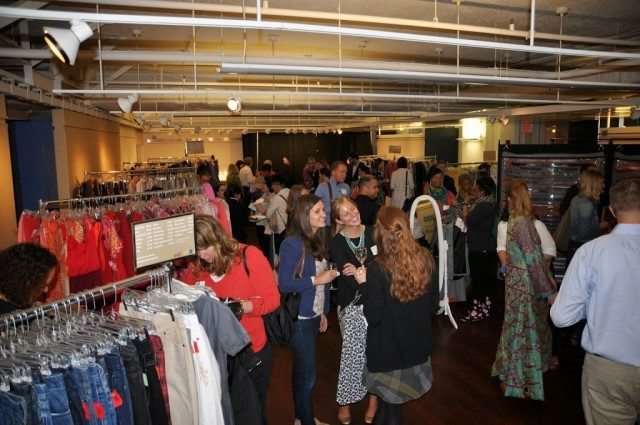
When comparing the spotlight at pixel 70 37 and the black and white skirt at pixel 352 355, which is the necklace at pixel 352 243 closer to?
the black and white skirt at pixel 352 355

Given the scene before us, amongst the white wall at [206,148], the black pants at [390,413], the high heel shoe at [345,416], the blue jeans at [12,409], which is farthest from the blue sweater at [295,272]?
the white wall at [206,148]

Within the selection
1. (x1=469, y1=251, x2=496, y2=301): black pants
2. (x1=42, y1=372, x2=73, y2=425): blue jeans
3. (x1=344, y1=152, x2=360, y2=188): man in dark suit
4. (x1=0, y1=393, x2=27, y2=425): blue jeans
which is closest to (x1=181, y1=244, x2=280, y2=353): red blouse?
(x1=42, y1=372, x2=73, y2=425): blue jeans

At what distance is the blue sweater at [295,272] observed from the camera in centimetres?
303

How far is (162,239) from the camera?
93.9 inches

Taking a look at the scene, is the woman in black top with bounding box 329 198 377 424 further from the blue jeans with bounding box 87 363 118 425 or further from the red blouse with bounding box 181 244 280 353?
the blue jeans with bounding box 87 363 118 425

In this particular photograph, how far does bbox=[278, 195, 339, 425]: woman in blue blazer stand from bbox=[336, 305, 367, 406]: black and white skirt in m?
0.20

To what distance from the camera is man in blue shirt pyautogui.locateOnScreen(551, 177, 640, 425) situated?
229 centimetres

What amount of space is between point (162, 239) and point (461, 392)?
2809 mm

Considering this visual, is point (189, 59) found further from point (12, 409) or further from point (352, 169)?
point (352, 169)

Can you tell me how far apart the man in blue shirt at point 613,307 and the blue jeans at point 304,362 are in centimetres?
142

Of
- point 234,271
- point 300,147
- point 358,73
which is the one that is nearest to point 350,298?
point 234,271

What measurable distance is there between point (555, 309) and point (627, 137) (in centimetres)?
968

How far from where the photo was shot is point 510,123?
45.6 ft

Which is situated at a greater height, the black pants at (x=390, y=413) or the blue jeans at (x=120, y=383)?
the blue jeans at (x=120, y=383)
